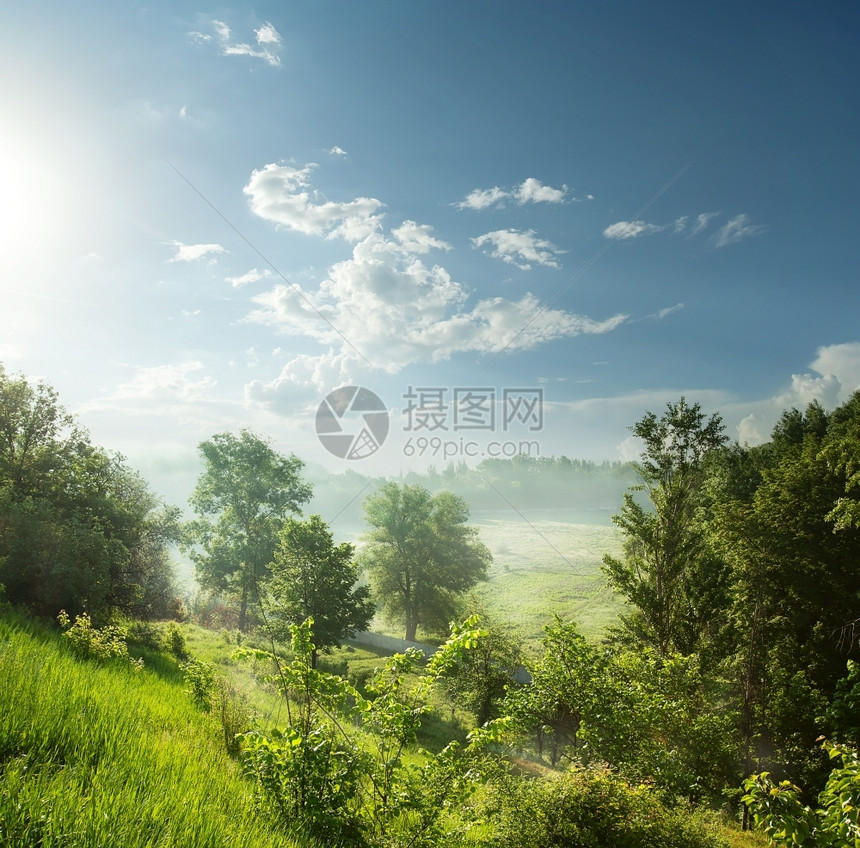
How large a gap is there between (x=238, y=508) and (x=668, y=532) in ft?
112

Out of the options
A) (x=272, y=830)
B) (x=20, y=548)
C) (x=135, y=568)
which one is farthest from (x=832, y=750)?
(x=135, y=568)

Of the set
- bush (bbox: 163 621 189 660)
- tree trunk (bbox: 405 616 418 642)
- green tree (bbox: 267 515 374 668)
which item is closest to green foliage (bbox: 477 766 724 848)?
bush (bbox: 163 621 189 660)

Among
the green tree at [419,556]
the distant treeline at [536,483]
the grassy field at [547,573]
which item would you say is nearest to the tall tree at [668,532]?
the grassy field at [547,573]

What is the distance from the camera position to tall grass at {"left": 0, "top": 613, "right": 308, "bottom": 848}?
2760 mm

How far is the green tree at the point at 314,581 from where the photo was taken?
1023 inches

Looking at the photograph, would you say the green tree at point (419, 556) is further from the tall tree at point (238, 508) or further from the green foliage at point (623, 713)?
the green foliage at point (623, 713)

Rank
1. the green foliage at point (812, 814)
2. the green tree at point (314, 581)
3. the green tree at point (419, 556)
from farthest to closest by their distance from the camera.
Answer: the green tree at point (419, 556)
the green tree at point (314, 581)
the green foliage at point (812, 814)

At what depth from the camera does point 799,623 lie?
60.9 ft

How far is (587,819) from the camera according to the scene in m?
5.91

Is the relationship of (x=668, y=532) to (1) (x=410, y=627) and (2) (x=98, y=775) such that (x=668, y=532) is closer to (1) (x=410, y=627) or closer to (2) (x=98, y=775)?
(2) (x=98, y=775)

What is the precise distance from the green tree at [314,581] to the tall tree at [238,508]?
12548mm

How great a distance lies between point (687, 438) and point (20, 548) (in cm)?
2527

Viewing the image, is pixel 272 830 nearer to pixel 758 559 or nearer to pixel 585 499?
pixel 758 559

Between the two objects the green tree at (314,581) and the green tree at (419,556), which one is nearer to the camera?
the green tree at (314,581)
